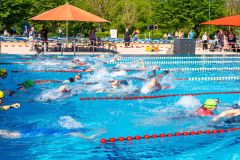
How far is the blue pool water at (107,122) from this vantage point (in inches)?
263

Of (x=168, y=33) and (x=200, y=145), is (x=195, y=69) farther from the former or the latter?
(x=168, y=33)

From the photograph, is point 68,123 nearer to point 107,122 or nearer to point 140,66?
point 107,122

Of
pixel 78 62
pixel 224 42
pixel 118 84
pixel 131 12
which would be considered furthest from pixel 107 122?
pixel 131 12

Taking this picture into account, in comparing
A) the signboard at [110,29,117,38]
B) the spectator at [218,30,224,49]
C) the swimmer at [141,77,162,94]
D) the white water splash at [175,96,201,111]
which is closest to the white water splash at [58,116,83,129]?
the white water splash at [175,96,201,111]

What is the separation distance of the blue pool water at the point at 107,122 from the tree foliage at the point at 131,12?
677 inches

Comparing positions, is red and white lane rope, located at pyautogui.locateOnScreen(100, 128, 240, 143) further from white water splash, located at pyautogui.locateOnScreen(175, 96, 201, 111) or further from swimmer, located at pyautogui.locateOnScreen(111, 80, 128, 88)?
swimmer, located at pyautogui.locateOnScreen(111, 80, 128, 88)

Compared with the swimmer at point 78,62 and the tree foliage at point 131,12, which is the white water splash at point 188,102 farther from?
the tree foliage at point 131,12

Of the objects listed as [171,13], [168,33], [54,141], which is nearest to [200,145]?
[54,141]

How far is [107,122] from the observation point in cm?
845

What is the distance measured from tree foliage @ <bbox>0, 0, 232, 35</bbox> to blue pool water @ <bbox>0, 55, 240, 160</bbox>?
56.4ft

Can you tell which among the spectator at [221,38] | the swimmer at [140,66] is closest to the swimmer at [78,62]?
the swimmer at [140,66]

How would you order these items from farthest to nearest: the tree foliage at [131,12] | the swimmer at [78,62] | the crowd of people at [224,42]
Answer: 1. the tree foliage at [131,12]
2. the crowd of people at [224,42]
3. the swimmer at [78,62]

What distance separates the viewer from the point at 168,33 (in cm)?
3506

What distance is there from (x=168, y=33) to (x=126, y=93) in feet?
81.1
